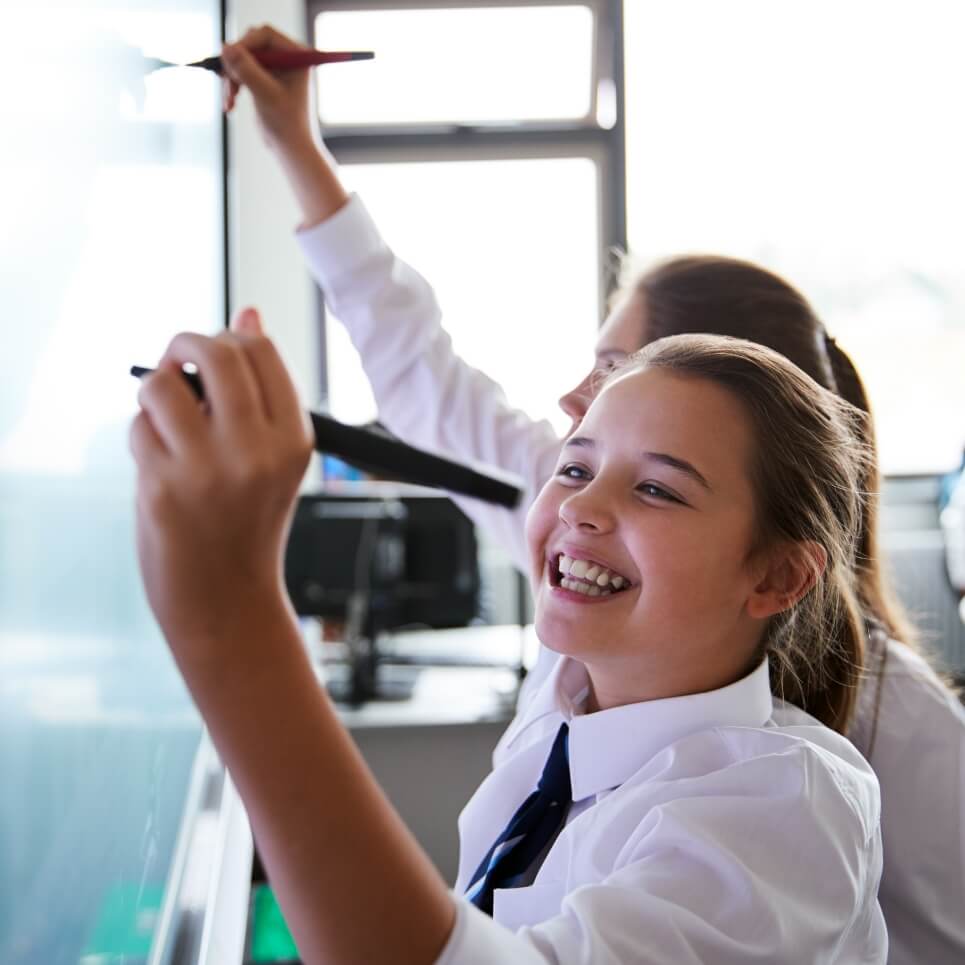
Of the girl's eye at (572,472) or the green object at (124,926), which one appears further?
the girl's eye at (572,472)

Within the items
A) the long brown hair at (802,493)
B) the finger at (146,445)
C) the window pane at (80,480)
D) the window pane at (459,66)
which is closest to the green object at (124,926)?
the window pane at (80,480)

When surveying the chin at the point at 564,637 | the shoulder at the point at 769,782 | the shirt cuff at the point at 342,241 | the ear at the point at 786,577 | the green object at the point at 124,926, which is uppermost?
the shirt cuff at the point at 342,241

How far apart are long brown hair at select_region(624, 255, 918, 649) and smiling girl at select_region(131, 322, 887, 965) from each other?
102 mm

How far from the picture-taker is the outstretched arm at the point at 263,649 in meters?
0.33

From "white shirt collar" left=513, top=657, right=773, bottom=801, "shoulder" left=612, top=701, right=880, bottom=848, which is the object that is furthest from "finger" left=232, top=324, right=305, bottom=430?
"white shirt collar" left=513, top=657, right=773, bottom=801

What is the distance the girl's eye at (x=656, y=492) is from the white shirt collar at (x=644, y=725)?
0.15 meters

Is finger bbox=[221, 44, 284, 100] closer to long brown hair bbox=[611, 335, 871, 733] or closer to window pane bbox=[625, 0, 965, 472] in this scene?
long brown hair bbox=[611, 335, 871, 733]

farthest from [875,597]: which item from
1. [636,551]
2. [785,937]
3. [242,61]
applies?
[242,61]

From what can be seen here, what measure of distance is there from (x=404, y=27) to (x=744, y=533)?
3.73m

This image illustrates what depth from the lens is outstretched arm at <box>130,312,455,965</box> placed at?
33 centimetres

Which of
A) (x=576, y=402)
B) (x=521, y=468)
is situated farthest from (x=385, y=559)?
(x=576, y=402)

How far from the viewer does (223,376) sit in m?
0.33

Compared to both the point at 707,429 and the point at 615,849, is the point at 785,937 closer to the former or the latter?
the point at 615,849

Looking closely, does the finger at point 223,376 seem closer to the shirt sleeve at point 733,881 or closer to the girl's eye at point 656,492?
the shirt sleeve at point 733,881
